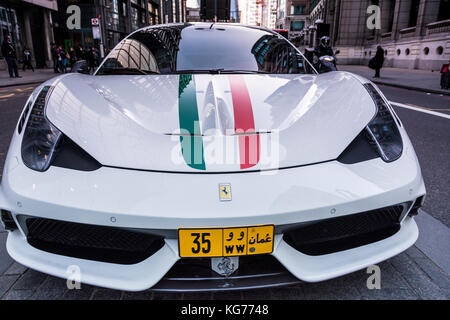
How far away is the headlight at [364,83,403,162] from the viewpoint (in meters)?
1.49

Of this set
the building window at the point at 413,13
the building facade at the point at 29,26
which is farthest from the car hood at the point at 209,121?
the building window at the point at 413,13

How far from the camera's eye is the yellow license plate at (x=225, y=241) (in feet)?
3.86

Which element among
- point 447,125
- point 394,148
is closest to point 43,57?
point 447,125

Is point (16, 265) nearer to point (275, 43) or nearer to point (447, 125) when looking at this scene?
point (275, 43)

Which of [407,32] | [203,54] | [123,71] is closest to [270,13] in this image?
[407,32]

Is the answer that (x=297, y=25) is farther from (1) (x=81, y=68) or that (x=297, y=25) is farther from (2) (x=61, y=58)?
(1) (x=81, y=68)

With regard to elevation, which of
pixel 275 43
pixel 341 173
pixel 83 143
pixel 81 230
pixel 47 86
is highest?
pixel 275 43

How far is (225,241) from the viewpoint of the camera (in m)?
1.19

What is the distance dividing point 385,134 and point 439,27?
70.7ft

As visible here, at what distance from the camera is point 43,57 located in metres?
21.9

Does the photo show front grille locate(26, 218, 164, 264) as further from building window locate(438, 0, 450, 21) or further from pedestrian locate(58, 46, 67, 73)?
building window locate(438, 0, 450, 21)

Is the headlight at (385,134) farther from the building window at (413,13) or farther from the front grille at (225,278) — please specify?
the building window at (413,13)

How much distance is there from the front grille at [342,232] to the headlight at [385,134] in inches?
9.4
